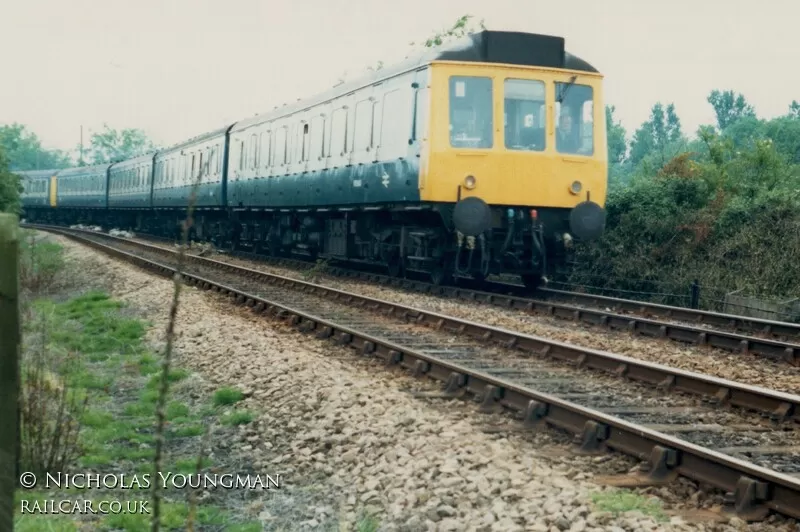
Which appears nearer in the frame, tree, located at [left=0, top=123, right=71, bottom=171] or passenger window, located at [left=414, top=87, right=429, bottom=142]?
passenger window, located at [left=414, top=87, right=429, bottom=142]

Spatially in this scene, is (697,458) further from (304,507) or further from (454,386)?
(454,386)

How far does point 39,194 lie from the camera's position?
60656 millimetres

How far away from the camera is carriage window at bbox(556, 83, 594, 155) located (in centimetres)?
1450

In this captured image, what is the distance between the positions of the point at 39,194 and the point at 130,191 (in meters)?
21.0

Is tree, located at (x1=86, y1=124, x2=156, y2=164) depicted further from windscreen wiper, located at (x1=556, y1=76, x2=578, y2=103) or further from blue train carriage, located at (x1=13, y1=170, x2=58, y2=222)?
windscreen wiper, located at (x1=556, y1=76, x2=578, y2=103)

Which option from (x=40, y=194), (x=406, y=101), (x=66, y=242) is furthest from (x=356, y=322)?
(x=40, y=194)

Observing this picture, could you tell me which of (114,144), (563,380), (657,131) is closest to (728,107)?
(657,131)

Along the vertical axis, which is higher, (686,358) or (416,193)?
(416,193)

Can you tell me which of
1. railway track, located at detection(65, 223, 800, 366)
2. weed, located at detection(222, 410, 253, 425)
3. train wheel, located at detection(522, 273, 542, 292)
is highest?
train wheel, located at detection(522, 273, 542, 292)

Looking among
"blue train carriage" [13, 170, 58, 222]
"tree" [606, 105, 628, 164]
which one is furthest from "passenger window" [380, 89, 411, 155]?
"tree" [606, 105, 628, 164]

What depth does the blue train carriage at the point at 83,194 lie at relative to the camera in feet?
163

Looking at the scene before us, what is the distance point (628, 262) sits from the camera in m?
17.6

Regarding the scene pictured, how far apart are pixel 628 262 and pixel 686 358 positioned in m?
8.26

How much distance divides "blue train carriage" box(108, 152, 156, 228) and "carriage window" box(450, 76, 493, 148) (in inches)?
1001
